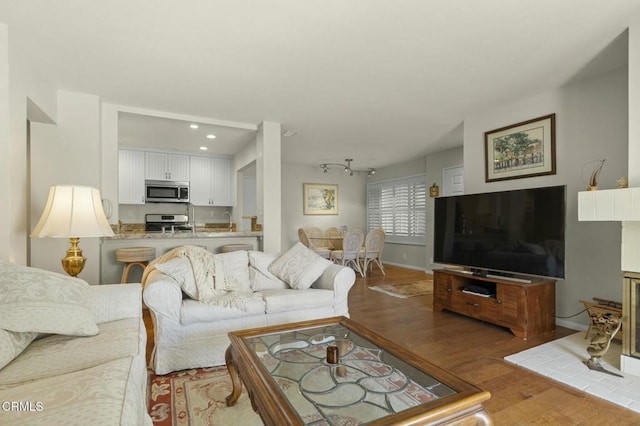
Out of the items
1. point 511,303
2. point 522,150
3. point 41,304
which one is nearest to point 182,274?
point 41,304

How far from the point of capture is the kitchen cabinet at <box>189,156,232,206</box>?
237 inches

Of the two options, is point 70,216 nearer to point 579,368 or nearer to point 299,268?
point 299,268

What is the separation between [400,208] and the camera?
728 cm

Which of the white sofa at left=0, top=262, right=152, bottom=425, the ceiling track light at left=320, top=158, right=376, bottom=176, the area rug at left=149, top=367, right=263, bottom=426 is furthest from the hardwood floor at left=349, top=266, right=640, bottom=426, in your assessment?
the ceiling track light at left=320, top=158, right=376, bottom=176

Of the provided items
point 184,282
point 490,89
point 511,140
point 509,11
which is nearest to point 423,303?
point 511,140

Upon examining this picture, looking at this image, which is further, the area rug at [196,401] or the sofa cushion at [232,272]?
the sofa cushion at [232,272]

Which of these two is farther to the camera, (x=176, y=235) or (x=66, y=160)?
(x=176, y=235)

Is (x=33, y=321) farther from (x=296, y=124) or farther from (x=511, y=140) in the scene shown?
(x=511, y=140)

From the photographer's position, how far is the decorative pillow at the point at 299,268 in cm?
292

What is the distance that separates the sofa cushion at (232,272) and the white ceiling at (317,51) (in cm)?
169

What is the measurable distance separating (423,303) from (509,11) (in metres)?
3.18

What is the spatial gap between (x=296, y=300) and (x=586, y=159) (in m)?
3.04

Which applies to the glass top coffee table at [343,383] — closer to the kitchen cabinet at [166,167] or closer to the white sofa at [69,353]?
the white sofa at [69,353]

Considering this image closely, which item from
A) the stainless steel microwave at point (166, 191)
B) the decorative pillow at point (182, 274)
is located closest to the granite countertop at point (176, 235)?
the decorative pillow at point (182, 274)
